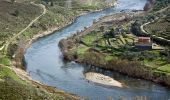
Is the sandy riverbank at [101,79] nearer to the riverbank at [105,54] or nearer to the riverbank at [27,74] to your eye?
the riverbank at [105,54]

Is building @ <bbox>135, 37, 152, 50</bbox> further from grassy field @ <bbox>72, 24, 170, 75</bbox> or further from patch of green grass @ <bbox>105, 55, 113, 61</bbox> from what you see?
patch of green grass @ <bbox>105, 55, 113, 61</bbox>

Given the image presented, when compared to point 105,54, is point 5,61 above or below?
below

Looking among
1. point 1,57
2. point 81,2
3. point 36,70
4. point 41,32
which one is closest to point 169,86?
point 36,70

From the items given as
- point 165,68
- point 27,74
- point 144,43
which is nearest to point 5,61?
point 27,74

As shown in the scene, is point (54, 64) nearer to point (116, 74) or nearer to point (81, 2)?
point (116, 74)

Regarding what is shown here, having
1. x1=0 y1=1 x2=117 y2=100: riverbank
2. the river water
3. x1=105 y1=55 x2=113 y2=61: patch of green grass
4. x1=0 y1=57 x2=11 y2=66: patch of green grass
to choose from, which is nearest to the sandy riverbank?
the river water

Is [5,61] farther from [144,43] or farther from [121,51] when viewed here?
[144,43]
